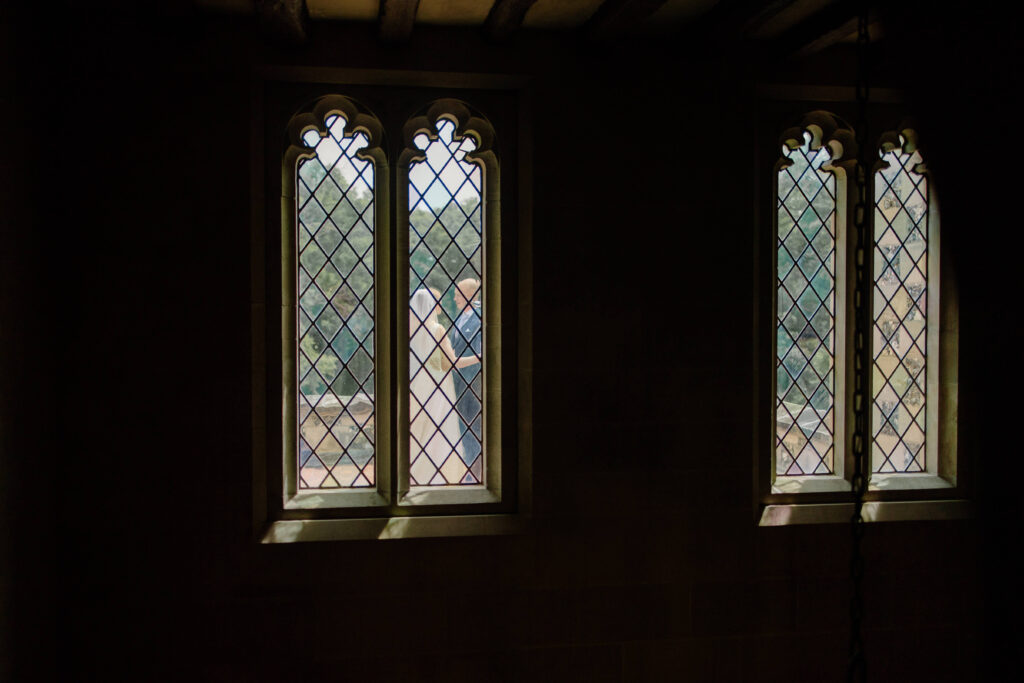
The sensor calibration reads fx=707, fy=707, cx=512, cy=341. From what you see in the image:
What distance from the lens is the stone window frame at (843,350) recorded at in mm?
3320

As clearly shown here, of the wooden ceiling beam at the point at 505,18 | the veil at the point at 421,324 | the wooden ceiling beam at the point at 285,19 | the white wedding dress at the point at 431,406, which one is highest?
the wooden ceiling beam at the point at 505,18

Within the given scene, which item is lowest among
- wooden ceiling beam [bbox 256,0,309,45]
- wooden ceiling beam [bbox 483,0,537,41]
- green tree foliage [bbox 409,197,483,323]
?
green tree foliage [bbox 409,197,483,323]

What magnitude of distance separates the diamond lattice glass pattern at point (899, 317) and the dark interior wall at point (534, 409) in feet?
0.58

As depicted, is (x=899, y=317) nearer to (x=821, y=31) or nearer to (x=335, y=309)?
(x=821, y=31)

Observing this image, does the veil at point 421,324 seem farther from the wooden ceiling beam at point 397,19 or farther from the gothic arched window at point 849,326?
the gothic arched window at point 849,326

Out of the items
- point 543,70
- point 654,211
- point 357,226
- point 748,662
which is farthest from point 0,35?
point 748,662

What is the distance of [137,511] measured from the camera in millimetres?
2895

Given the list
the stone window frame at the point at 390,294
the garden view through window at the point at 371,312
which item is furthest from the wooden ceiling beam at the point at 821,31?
the garden view through window at the point at 371,312

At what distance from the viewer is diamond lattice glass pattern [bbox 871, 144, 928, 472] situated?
3.50 metres

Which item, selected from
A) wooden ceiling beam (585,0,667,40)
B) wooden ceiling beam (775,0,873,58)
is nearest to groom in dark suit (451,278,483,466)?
wooden ceiling beam (585,0,667,40)

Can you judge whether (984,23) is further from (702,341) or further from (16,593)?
(16,593)

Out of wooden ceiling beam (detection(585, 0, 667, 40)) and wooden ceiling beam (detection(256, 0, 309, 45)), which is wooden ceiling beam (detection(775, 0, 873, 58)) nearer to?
wooden ceiling beam (detection(585, 0, 667, 40))

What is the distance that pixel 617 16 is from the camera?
2.80 metres

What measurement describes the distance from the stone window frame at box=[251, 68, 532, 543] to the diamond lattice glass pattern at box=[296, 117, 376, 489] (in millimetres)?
53
